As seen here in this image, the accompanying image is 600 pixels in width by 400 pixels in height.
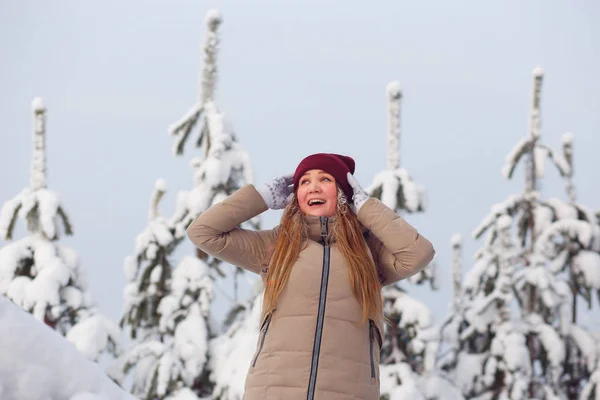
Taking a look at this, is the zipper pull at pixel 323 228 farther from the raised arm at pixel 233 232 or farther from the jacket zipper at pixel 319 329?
the raised arm at pixel 233 232

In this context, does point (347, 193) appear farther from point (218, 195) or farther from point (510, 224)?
point (510, 224)

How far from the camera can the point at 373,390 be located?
12.0 ft

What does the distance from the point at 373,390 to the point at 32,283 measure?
7330mm

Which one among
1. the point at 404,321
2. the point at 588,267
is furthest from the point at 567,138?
the point at 404,321

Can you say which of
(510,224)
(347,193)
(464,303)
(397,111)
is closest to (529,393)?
(464,303)

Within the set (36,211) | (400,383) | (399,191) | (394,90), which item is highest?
(394,90)

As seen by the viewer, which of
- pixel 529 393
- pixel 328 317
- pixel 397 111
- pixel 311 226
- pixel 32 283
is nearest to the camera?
pixel 328 317

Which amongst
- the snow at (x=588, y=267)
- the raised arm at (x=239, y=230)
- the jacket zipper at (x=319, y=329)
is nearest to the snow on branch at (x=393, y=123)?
the snow at (x=588, y=267)

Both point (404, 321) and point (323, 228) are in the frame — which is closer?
point (323, 228)

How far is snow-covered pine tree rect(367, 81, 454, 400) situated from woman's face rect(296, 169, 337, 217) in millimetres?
7018

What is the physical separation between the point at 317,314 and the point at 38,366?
3.83 ft

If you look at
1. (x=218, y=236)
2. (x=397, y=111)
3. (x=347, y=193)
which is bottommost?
(x=218, y=236)

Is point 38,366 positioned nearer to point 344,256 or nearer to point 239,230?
point 239,230

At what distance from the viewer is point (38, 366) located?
3.08 metres
